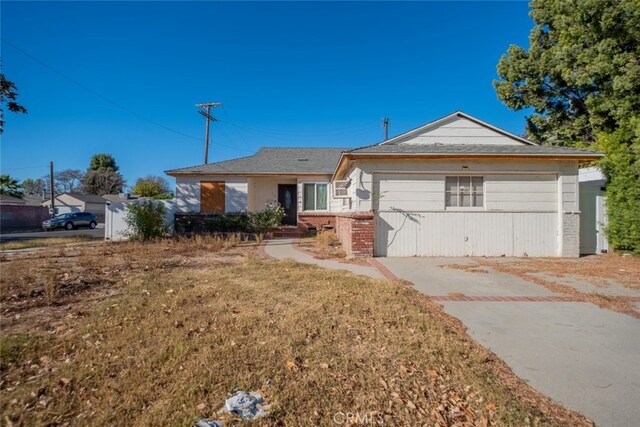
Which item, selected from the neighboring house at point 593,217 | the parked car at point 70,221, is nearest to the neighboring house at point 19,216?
the parked car at point 70,221

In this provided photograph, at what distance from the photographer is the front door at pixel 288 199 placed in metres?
16.4

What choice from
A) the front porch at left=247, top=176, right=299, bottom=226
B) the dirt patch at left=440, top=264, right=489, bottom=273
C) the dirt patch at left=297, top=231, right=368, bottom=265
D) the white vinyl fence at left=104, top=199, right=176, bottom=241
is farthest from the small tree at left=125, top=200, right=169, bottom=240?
the dirt patch at left=440, top=264, right=489, bottom=273

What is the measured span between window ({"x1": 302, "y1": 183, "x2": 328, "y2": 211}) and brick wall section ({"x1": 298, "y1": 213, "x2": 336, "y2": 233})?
439 millimetres

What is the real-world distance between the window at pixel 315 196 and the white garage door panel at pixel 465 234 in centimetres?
714

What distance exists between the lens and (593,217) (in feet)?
29.4

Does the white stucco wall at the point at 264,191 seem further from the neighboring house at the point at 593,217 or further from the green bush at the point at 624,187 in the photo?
the green bush at the point at 624,187

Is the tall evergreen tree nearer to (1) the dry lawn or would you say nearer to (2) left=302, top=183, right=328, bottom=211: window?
(1) the dry lawn

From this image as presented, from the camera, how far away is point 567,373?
107 inches

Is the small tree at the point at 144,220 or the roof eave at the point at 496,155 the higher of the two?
the roof eave at the point at 496,155

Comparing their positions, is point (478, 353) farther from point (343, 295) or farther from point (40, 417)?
point (40, 417)

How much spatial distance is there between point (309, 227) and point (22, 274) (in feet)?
34.6

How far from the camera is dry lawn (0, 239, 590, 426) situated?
2.16 m

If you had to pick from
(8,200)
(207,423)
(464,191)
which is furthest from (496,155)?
(8,200)

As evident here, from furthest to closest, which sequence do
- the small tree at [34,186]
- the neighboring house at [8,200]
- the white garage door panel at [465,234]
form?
the small tree at [34,186] → the neighboring house at [8,200] → the white garage door panel at [465,234]
